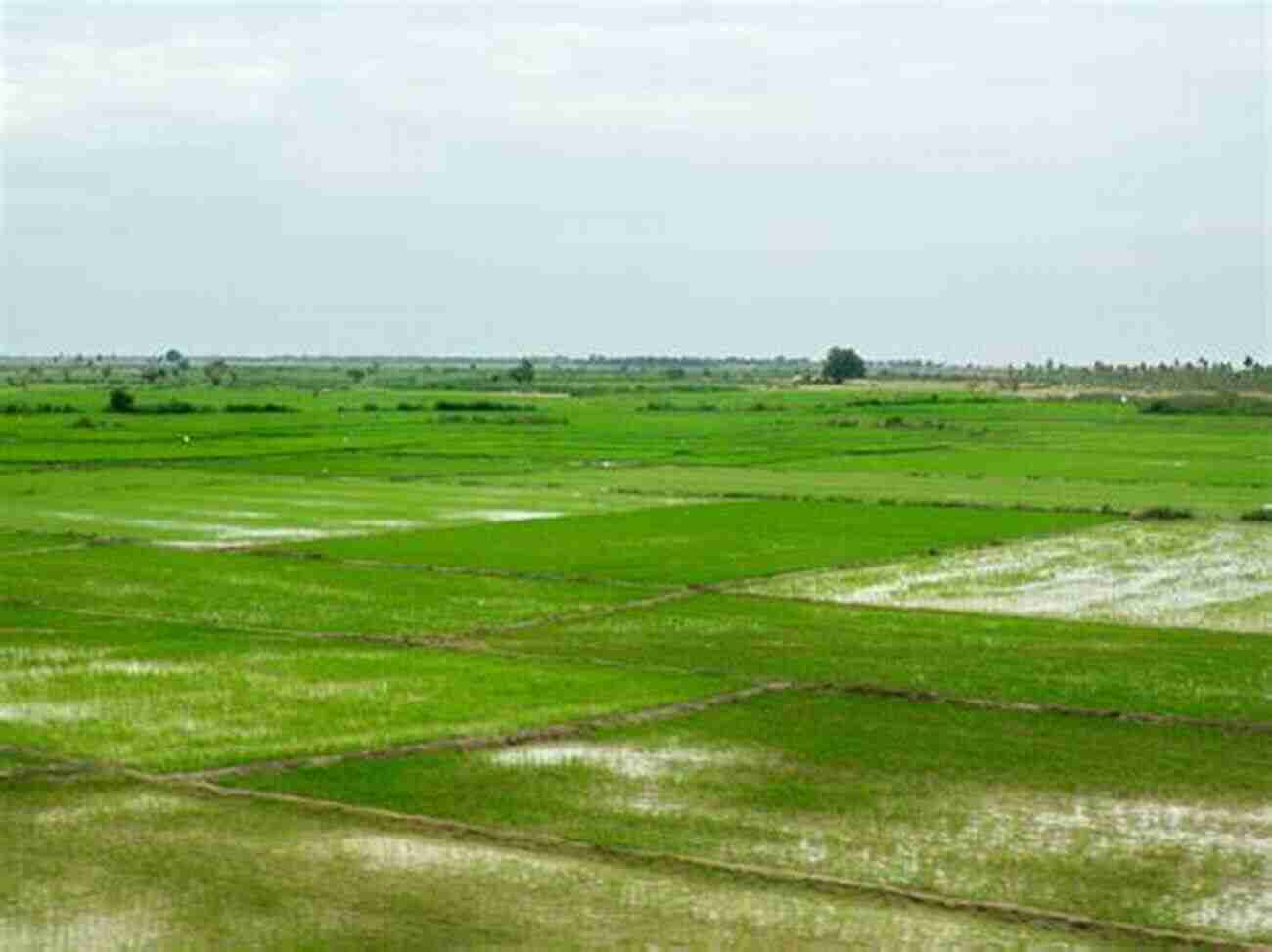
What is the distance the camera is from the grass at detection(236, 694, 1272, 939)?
35.2 ft

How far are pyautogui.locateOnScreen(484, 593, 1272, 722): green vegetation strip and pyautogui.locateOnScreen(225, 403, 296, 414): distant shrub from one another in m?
52.3

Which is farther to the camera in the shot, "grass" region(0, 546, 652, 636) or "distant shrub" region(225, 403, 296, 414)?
"distant shrub" region(225, 403, 296, 414)

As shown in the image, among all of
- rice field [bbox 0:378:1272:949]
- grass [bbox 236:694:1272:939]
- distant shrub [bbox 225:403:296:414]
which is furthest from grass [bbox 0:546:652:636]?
distant shrub [bbox 225:403:296:414]

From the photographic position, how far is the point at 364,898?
10211mm

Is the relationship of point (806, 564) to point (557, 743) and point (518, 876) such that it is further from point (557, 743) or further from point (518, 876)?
point (518, 876)

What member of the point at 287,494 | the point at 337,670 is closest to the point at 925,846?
the point at 337,670

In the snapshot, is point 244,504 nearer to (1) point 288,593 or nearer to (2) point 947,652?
(1) point 288,593

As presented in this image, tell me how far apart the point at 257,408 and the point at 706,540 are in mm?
48730

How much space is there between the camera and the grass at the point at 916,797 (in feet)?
35.2

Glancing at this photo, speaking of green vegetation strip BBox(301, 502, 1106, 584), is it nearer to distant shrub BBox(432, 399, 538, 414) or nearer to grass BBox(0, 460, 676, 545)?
grass BBox(0, 460, 676, 545)

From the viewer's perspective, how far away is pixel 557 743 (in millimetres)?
14172

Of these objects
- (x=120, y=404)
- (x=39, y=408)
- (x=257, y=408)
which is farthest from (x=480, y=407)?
(x=39, y=408)

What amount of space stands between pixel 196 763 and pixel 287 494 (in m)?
24.2

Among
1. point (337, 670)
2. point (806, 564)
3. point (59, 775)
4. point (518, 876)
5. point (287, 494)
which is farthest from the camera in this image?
point (287, 494)
